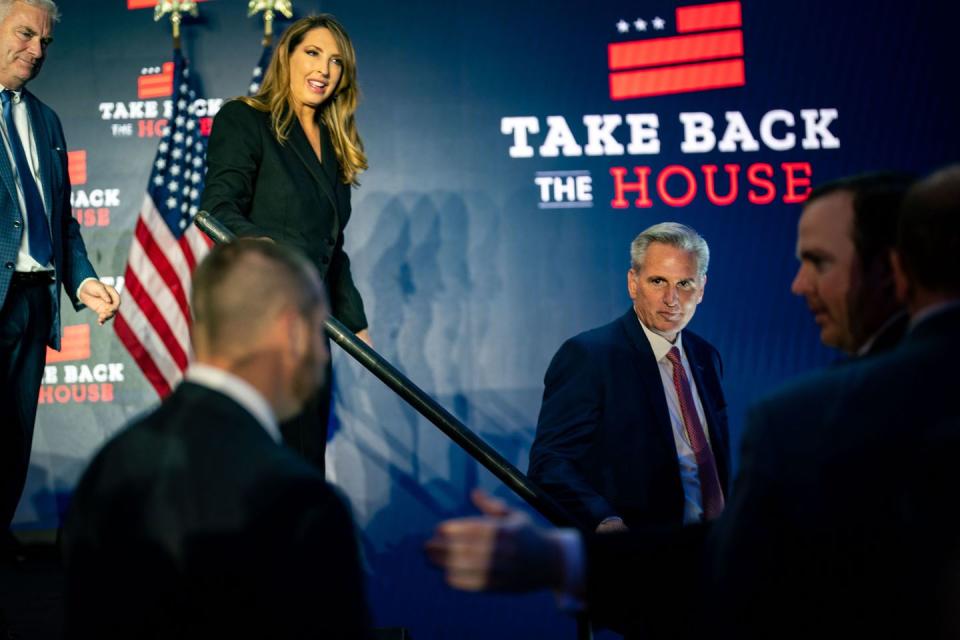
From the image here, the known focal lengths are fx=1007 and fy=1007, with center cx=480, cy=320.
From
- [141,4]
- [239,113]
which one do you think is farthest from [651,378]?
[141,4]

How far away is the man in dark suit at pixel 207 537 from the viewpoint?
111cm

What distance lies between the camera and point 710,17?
16.9 ft

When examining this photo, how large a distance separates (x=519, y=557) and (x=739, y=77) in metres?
4.31

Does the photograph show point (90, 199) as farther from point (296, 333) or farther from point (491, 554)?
point (491, 554)

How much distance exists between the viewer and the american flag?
4.43 meters

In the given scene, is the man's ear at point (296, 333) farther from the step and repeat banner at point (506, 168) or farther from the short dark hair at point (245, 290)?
the step and repeat banner at point (506, 168)

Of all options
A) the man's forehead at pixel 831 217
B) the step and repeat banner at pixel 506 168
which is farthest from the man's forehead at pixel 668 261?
the step and repeat banner at pixel 506 168

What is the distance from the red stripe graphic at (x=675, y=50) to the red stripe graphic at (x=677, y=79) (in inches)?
1.6

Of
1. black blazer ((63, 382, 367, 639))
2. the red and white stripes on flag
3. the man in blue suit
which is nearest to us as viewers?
black blazer ((63, 382, 367, 639))

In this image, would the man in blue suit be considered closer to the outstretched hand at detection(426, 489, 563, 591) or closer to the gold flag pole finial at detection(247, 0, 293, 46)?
the outstretched hand at detection(426, 489, 563, 591)

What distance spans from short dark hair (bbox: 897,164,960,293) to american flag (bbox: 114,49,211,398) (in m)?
3.65

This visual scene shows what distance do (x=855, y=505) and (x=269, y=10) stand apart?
4523 millimetres

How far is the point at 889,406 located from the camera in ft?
3.90

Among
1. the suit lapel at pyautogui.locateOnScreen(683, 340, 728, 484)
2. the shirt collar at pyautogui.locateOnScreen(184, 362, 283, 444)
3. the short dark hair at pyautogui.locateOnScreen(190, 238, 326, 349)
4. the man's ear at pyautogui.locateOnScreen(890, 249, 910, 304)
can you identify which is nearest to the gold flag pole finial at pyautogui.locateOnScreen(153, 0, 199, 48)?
the suit lapel at pyautogui.locateOnScreen(683, 340, 728, 484)
